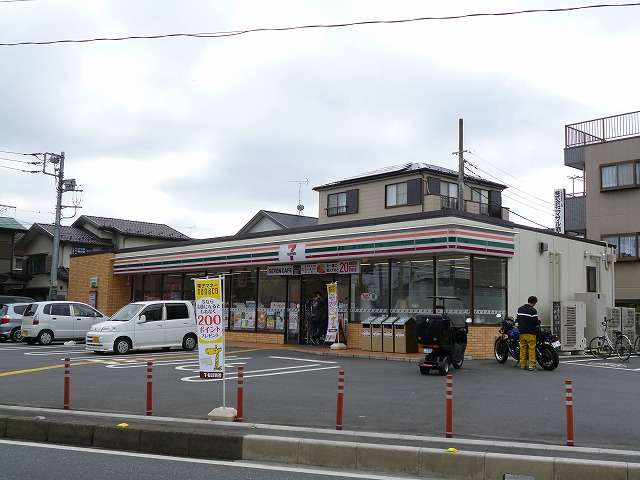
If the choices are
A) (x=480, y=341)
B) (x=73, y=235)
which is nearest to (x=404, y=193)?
(x=480, y=341)

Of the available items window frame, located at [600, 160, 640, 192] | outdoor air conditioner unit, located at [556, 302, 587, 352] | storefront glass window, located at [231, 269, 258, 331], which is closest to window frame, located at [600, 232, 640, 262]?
window frame, located at [600, 160, 640, 192]

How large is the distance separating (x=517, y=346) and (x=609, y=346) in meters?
4.55

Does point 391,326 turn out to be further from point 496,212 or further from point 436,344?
point 496,212

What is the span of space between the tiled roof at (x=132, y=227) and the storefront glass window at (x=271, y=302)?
2454cm

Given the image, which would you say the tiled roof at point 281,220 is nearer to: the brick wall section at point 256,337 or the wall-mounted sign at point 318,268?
the brick wall section at point 256,337

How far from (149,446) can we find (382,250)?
41.0 ft

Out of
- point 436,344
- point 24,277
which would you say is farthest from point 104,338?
point 24,277

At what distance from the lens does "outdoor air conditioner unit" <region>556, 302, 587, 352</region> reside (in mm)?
21219

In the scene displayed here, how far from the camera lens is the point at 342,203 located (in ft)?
134

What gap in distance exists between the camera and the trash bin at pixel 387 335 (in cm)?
1986

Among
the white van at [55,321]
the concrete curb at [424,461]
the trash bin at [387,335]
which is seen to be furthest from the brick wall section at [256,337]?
the concrete curb at [424,461]

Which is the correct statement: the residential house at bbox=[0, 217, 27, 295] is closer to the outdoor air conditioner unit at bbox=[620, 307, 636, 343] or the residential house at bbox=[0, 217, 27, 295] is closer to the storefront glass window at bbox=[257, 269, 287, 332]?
the storefront glass window at bbox=[257, 269, 287, 332]

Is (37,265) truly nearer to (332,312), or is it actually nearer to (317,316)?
(317,316)

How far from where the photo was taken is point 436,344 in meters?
15.1
